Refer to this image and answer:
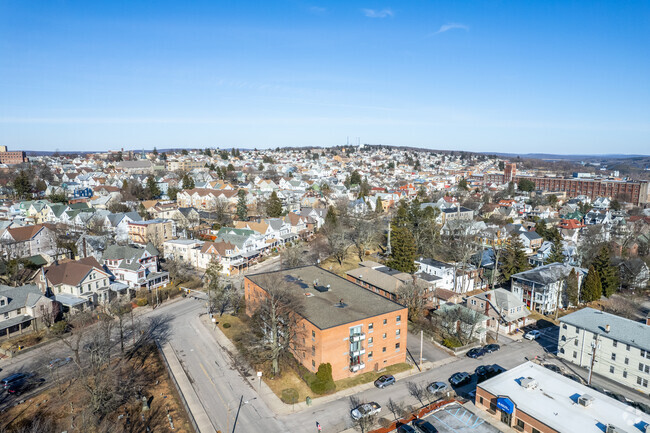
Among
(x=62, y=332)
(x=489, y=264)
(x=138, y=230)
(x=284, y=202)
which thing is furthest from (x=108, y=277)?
(x=284, y=202)

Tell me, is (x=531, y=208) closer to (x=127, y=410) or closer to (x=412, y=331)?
(x=412, y=331)

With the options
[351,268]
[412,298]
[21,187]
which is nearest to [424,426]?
[412,298]

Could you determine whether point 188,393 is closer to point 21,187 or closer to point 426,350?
point 426,350

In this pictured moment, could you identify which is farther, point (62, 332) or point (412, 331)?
point (412, 331)

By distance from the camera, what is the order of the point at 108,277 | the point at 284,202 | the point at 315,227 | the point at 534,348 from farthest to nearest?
1. the point at 284,202
2. the point at 315,227
3. the point at 108,277
4. the point at 534,348

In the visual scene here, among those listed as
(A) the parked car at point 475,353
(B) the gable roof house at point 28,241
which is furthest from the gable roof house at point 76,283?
(A) the parked car at point 475,353

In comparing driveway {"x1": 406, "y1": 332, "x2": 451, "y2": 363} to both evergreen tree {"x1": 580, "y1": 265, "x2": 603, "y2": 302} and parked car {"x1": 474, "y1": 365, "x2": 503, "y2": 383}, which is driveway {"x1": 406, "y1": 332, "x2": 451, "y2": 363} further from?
evergreen tree {"x1": 580, "y1": 265, "x2": 603, "y2": 302}

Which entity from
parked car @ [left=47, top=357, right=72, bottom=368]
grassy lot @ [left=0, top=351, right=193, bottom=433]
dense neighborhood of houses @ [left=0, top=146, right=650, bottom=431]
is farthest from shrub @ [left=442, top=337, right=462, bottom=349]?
parked car @ [left=47, top=357, right=72, bottom=368]

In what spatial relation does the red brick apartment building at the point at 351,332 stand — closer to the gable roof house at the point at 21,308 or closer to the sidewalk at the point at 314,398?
the sidewalk at the point at 314,398
